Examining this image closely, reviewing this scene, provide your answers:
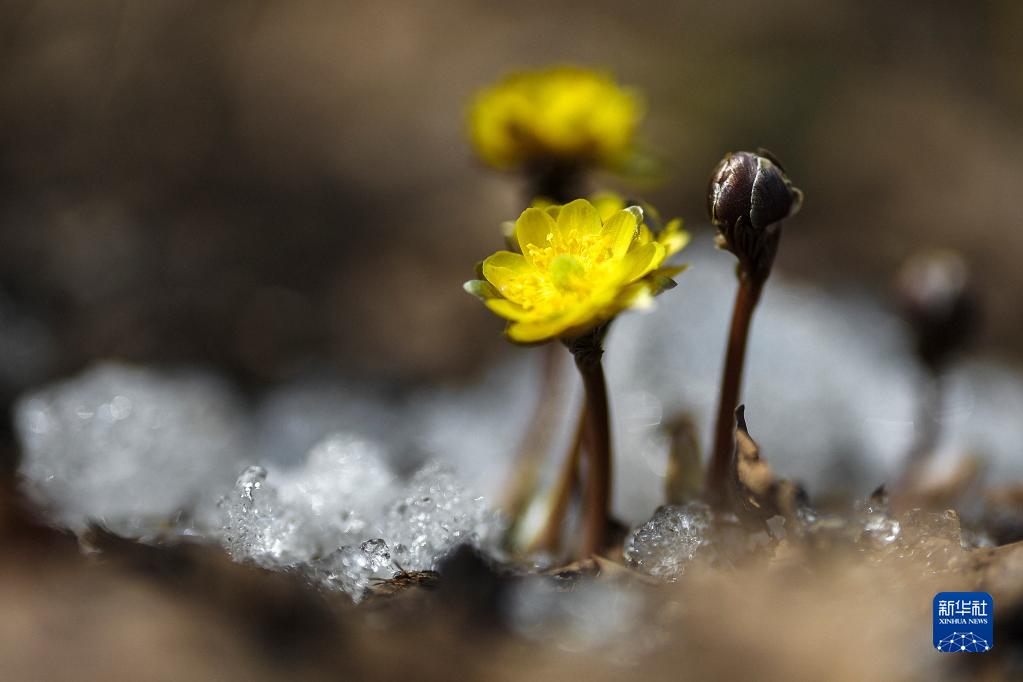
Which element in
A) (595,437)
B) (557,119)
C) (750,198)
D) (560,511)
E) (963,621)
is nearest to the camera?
(963,621)

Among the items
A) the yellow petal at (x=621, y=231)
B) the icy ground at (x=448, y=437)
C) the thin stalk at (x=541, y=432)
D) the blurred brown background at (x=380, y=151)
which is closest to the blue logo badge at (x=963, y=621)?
the icy ground at (x=448, y=437)

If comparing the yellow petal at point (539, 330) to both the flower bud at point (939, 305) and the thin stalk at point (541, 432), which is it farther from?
the flower bud at point (939, 305)

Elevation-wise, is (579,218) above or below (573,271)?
above

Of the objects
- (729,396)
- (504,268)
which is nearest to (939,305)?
(729,396)

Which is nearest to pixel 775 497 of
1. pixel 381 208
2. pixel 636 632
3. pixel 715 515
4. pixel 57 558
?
pixel 715 515

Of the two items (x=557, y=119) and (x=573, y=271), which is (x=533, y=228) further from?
(x=557, y=119)

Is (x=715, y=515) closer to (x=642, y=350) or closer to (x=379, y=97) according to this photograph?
(x=642, y=350)
